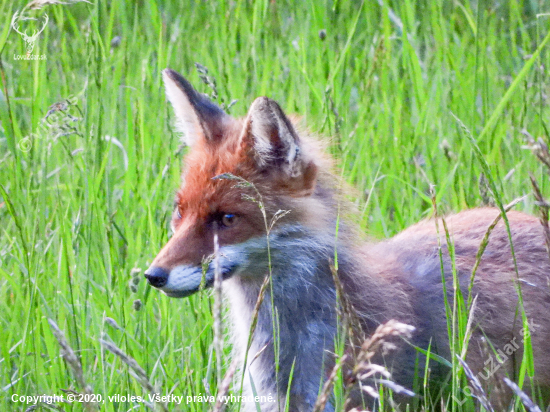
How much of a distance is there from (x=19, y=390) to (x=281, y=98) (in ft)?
10.5

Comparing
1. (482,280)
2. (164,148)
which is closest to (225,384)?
(482,280)

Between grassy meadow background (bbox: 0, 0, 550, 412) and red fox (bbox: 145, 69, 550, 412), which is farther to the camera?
grassy meadow background (bbox: 0, 0, 550, 412)

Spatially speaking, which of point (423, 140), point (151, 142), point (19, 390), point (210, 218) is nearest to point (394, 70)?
point (423, 140)

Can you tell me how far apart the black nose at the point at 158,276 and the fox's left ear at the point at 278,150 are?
677mm

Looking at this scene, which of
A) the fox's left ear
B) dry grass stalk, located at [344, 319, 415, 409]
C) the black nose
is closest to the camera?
dry grass stalk, located at [344, 319, 415, 409]

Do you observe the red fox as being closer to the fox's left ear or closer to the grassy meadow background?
the fox's left ear

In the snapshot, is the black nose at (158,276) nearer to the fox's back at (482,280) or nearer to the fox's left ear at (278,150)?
the fox's left ear at (278,150)

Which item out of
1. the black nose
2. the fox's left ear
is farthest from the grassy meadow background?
the fox's left ear

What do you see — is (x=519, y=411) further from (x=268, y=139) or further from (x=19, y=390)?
(x=19, y=390)

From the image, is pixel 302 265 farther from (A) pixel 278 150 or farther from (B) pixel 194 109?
(B) pixel 194 109

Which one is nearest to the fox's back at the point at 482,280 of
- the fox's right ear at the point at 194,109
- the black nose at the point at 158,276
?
the fox's right ear at the point at 194,109

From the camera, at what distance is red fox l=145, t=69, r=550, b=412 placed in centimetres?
316

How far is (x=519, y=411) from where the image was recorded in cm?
307

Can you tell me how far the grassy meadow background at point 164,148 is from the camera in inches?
133
